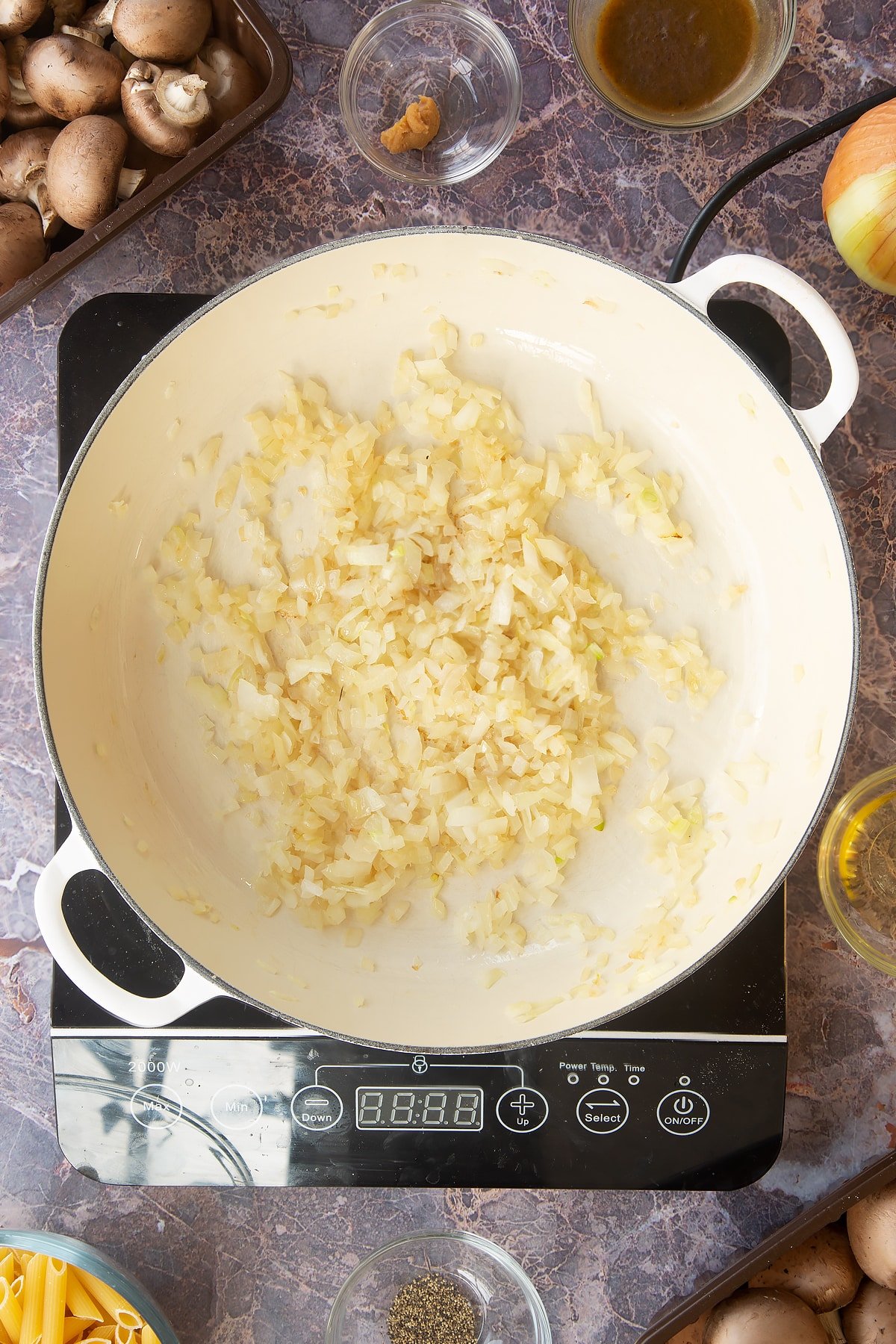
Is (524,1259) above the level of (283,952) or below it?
below

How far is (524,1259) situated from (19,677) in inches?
40.0

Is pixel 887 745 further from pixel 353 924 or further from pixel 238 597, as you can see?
pixel 238 597

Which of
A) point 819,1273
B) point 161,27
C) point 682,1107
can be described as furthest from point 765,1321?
point 161,27

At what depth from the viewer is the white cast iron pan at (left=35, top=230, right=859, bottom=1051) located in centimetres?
106

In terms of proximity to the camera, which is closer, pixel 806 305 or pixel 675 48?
pixel 806 305

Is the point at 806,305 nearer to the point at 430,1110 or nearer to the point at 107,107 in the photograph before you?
the point at 107,107

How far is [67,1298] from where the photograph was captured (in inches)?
46.1

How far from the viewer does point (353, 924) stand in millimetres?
1169

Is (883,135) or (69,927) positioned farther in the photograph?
(69,927)

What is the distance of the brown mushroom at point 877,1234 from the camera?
1.12 metres

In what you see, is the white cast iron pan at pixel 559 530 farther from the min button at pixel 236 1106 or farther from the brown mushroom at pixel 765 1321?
the brown mushroom at pixel 765 1321

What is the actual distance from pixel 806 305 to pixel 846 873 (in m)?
0.69

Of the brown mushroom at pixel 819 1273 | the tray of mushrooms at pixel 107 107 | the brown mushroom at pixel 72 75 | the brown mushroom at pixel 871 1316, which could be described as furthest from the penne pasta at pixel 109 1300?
the brown mushroom at pixel 72 75

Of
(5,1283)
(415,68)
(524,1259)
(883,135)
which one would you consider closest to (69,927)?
(5,1283)
